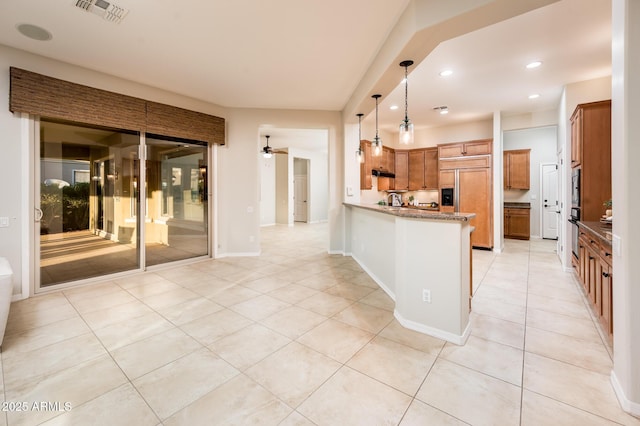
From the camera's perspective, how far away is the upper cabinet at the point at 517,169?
24.5ft

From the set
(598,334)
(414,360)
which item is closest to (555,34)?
(598,334)

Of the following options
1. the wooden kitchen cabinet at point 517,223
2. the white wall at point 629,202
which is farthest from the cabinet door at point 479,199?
the white wall at point 629,202

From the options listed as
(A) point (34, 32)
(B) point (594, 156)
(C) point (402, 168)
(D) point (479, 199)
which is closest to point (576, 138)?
(B) point (594, 156)

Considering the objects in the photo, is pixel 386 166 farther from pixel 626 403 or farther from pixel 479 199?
pixel 626 403

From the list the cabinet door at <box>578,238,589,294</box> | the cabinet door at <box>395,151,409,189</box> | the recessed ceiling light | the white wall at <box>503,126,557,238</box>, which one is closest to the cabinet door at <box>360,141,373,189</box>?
the cabinet door at <box>395,151,409,189</box>

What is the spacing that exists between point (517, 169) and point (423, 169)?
280 cm

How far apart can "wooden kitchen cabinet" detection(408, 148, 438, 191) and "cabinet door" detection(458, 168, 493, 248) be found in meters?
0.85

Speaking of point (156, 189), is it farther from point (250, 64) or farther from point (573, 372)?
point (573, 372)

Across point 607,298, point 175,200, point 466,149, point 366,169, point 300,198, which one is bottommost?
point 607,298

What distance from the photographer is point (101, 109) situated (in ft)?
12.5

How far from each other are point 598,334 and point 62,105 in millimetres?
6478

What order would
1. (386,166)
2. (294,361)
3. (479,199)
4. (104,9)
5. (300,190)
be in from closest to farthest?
(294,361) → (104,9) → (479,199) → (386,166) → (300,190)

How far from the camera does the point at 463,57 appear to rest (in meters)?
3.51

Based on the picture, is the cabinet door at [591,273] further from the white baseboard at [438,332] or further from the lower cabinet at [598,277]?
the white baseboard at [438,332]
